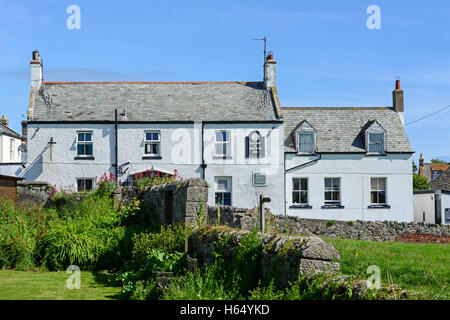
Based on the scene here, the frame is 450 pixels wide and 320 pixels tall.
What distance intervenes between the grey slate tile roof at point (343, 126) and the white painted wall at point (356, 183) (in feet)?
1.79

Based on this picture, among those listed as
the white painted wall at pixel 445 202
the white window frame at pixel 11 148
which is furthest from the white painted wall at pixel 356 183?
the white window frame at pixel 11 148

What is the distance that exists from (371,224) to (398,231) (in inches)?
43.5

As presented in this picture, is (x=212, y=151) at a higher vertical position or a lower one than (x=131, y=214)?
higher

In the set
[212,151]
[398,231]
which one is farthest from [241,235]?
[212,151]

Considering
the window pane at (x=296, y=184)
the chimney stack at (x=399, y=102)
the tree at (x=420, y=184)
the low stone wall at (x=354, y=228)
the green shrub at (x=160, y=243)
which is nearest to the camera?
the green shrub at (x=160, y=243)

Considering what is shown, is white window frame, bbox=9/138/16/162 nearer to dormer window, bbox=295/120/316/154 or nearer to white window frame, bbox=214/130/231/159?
white window frame, bbox=214/130/231/159

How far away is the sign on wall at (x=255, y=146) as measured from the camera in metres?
27.8

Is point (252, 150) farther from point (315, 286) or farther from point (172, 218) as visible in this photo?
point (315, 286)

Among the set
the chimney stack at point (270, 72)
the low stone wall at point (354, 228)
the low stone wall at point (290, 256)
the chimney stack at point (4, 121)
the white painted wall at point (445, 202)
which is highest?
the chimney stack at point (270, 72)

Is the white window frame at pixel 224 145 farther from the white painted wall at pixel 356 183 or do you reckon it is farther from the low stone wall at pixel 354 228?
the low stone wall at pixel 354 228

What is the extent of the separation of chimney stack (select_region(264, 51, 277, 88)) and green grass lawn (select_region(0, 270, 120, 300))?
1859 cm

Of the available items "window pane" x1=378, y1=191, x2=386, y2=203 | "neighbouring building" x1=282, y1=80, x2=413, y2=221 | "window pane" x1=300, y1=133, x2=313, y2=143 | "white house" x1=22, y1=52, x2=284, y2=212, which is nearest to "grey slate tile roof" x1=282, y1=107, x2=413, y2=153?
"neighbouring building" x1=282, y1=80, x2=413, y2=221

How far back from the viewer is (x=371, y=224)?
22234mm

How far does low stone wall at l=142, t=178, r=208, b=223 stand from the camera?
41.3ft
